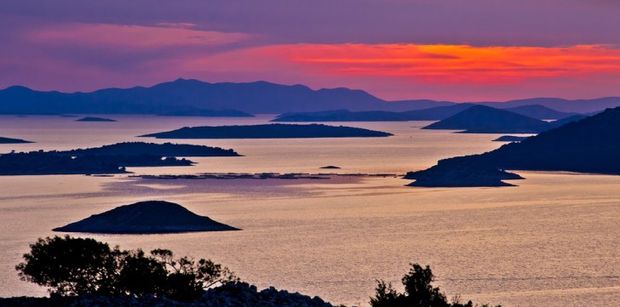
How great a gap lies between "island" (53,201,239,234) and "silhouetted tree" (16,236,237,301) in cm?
5866

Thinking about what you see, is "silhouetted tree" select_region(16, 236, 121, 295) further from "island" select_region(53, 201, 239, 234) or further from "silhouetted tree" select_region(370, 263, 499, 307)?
Result: "island" select_region(53, 201, 239, 234)

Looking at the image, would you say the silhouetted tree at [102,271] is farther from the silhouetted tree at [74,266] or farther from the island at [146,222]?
the island at [146,222]

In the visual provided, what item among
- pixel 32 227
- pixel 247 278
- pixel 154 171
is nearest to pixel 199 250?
pixel 247 278

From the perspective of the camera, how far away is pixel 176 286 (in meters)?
34.7

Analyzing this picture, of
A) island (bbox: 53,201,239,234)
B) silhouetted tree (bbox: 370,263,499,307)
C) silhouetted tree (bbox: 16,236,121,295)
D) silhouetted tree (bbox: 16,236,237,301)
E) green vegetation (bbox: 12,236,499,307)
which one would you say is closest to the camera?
green vegetation (bbox: 12,236,499,307)

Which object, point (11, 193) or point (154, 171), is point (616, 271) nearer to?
point (11, 193)

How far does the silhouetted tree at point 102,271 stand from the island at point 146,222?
5866 cm

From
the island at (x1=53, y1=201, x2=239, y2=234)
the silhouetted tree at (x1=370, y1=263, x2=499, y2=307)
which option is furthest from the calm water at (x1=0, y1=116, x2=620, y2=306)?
the silhouetted tree at (x1=370, y1=263, x2=499, y2=307)

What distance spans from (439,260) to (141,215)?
29.3m

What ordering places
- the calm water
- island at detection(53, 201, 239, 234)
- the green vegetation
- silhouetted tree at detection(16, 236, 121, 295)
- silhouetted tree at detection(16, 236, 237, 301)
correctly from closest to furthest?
the green vegetation < silhouetted tree at detection(16, 236, 237, 301) < silhouetted tree at detection(16, 236, 121, 295) < the calm water < island at detection(53, 201, 239, 234)

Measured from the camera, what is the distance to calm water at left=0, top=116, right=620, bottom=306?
7131cm

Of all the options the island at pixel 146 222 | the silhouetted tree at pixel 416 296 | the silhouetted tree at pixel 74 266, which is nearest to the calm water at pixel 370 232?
the island at pixel 146 222

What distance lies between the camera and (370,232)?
10175 cm

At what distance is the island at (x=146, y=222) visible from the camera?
98.1 m
